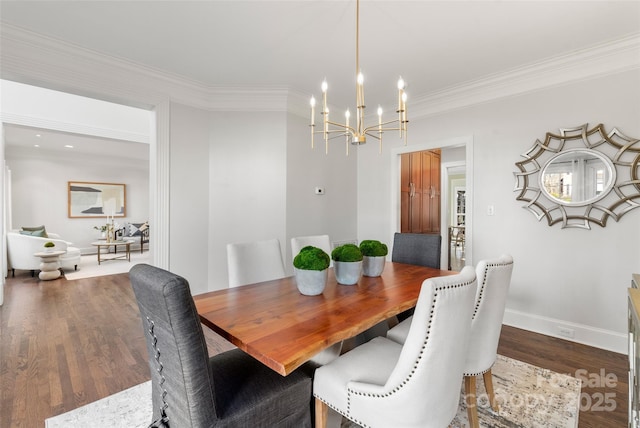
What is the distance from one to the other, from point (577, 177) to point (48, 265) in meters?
7.37

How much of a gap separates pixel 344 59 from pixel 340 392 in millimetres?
2639

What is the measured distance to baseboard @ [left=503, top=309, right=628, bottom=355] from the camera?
2435 mm

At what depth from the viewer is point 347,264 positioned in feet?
5.78

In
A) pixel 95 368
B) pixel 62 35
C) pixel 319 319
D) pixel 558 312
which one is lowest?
pixel 95 368

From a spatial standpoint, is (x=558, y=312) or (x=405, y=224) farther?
(x=405, y=224)

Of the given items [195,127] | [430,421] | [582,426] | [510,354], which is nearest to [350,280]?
[430,421]

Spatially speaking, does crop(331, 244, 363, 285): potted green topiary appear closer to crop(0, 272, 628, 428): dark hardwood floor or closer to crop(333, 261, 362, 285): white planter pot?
crop(333, 261, 362, 285): white planter pot

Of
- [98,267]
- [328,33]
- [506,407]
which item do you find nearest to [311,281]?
[506,407]

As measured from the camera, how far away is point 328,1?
6.35ft

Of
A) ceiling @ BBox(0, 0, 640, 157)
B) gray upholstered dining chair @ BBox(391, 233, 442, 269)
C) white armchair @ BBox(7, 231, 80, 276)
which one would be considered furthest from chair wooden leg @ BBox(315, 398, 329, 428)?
white armchair @ BBox(7, 231, 80, 276)

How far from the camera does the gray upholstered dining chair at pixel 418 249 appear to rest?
2.53 meters

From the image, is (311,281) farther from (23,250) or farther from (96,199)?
(96,199)

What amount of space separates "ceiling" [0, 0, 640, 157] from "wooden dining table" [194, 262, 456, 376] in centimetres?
188

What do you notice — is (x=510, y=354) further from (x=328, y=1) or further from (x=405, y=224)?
(x=328, y=1)
